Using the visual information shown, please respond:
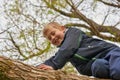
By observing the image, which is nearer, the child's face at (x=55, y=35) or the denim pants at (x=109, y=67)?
the denim pants at (x=109, y=67)

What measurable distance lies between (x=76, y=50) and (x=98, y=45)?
22 cm

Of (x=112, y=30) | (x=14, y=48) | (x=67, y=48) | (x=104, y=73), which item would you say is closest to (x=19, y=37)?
(x=14, y=48)

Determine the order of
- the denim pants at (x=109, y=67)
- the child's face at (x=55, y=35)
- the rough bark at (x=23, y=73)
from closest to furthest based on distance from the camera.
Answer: the rough bark at (x=23, y=73) < the denim pants at (x=109, y=67) < the child's face at (x=55, y=35)

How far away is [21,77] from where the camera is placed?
2078 mm

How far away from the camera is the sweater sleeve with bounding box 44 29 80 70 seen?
2.56 metres

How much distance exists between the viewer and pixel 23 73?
2.11 metres

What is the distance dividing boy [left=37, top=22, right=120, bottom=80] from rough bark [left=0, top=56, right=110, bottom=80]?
202 mm

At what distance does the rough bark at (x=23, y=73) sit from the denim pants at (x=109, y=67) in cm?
16

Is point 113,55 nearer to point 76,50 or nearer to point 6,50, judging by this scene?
point 76,50

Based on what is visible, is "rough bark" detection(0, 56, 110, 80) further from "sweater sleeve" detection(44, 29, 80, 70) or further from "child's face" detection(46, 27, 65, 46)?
"child's face" detection(46, 27, 65, 46)

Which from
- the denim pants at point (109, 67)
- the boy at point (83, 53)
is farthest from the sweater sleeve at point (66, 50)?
the denim pants at point (109, 67)

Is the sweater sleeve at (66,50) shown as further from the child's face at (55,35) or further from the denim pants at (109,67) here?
the denim pants at (109,67)

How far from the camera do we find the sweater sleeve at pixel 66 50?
101 inches

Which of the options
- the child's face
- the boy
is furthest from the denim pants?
the child's face
